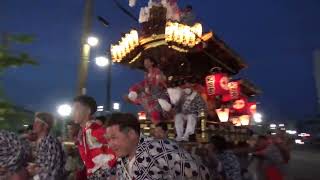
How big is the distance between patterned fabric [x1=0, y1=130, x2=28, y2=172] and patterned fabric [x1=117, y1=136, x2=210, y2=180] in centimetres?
229

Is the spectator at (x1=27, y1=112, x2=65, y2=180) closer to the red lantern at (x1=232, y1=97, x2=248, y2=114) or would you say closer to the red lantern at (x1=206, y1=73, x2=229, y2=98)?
the red lantern at (x1=206, y1=73, x2=229, y2=98)

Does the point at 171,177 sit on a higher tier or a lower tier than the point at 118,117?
lower

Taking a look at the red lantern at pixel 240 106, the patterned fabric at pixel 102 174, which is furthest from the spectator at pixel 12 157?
the red lantern at pixel 240 106

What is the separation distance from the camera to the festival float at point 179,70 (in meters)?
9.78

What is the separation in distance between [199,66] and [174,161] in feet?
36.1

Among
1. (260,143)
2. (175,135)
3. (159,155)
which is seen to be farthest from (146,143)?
(260,143)

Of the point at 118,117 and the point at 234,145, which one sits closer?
the point at 118,117

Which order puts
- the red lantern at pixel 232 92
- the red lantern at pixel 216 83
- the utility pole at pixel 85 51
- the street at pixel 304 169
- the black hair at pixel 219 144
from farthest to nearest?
the street at pixel 304 169, the red lantern at pixel 232 92, the red lantern at pixel 216 83, the utility pole at pixel 85 51, the black hair at pixel 219 144

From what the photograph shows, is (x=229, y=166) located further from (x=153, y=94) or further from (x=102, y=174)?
(x=153, y=94)

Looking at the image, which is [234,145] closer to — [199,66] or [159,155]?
[199,66]

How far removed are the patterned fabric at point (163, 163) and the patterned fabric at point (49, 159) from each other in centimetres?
206

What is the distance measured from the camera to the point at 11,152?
4879 mm

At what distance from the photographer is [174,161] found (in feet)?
10.2

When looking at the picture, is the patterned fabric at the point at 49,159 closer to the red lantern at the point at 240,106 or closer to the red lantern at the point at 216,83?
the red lantern at the point at 216,83
